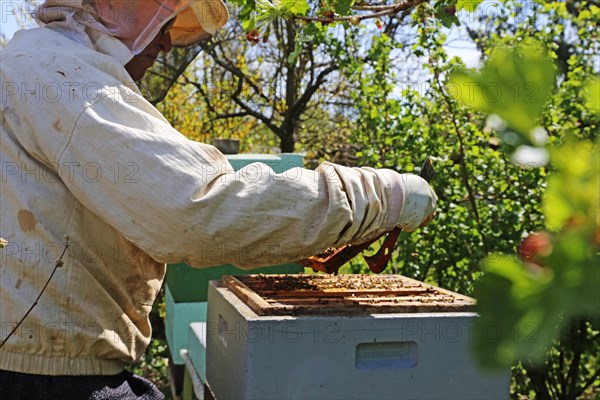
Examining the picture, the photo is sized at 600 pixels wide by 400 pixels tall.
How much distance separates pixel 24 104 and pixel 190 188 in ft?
1.23

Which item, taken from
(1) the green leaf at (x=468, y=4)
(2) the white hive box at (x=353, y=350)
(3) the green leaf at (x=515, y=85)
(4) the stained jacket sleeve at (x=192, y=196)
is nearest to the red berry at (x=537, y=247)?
(3) the green leaf at (x=515, y=85)

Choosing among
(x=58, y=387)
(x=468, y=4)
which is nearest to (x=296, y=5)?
(x=468, y=4)

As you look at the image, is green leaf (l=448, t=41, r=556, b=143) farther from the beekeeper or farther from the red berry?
the beekeeper

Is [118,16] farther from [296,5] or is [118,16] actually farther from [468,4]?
[468,4]

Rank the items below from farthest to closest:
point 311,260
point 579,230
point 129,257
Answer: point 311,260 < point 129,257 < point 579,230

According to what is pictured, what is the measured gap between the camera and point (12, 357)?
4.37 feet

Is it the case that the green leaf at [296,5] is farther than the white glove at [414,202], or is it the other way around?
the green leaf at [296,5]

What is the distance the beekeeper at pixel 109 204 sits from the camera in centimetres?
121

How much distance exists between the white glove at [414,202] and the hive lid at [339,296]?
0.31 metres

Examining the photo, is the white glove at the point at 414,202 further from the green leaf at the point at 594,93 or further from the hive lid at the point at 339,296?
the green leaf at the point at 594,93

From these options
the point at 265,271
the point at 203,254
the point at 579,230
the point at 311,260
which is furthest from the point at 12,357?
the point at 265,271

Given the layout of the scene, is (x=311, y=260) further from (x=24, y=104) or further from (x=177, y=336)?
(x=177, y=336)

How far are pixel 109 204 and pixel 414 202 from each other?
1.90 ft

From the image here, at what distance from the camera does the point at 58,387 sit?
1336mm
